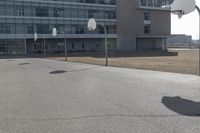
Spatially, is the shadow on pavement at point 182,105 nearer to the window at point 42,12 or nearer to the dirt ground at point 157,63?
the dirt ground at point 157,63

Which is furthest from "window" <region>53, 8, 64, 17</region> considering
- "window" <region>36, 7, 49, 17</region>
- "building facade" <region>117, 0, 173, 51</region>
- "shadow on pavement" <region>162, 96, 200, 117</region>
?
"shadow on pavement" <region>162, 96, 200, 117</region>

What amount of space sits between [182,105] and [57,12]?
2414 inches

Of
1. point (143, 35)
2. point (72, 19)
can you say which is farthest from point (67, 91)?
point (143, 35)

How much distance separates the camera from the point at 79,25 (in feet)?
225

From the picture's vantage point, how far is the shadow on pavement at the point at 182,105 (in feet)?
24.1

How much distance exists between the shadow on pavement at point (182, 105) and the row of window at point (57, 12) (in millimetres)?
56992

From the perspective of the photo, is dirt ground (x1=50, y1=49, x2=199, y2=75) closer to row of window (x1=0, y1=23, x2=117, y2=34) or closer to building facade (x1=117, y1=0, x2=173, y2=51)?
row of window (x1=0, y1=23, x2=117, y2=34)

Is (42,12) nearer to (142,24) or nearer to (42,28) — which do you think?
(42,28)

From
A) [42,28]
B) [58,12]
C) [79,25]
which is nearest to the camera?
[42,28]

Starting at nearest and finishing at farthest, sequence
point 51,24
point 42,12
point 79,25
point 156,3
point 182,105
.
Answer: point 182,105 → point 42,12 → point 51,24 → point 79,25 → point 156,3

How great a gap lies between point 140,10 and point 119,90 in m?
68.7

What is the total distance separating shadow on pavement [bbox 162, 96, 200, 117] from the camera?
7.35 m

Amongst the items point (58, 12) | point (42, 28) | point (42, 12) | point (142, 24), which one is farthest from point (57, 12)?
point (142, 24)

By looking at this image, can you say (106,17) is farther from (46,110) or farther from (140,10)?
(46,110)
